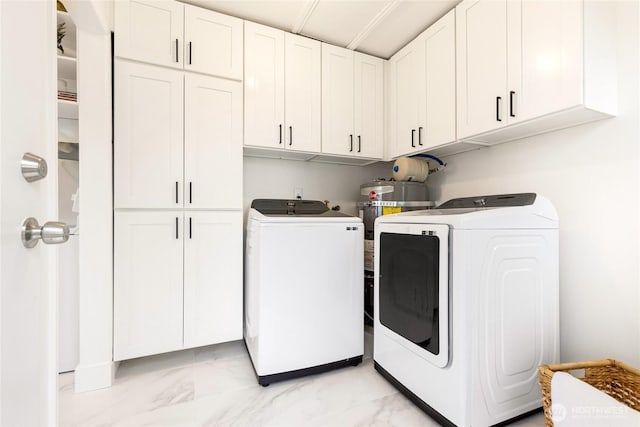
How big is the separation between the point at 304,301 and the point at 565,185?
161cm

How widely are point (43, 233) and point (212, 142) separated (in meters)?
1.46

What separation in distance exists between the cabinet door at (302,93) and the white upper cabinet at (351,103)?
7 centimetres

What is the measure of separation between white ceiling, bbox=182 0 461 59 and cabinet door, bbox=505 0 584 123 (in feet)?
1.82

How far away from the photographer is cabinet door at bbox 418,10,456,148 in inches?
75.8

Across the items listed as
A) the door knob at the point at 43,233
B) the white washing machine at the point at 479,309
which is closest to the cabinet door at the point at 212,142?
the white washing machine at the point at 479,309

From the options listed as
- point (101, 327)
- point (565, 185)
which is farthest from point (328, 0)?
point (101, 327)

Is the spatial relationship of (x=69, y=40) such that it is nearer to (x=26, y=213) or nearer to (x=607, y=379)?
(x=26, y=213)

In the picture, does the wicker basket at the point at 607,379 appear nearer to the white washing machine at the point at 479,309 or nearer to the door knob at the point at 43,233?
the white washing machine at the point at 479,309

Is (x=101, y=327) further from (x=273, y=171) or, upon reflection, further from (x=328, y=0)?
(x=328, y=0)

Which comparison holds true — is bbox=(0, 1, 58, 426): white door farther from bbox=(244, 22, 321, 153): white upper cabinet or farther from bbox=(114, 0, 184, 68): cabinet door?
bbox=(244, 22, 321, 153): white upper cabinet

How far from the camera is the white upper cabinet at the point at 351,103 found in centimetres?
232

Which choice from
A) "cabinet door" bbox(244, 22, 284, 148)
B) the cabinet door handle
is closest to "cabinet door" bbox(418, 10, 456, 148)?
the cabinet door handle

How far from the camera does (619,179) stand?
1451 millimetres

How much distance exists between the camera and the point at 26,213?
616mm
